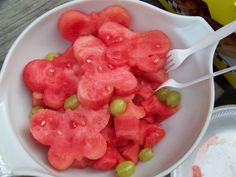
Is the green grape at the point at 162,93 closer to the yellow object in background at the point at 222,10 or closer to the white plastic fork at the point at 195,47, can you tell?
the white plastic fork at the point at 195,47

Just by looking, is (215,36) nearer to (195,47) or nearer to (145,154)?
(195,47)

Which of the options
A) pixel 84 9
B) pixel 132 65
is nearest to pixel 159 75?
pixel 132 65

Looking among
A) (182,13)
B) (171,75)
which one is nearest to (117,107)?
(171,75)

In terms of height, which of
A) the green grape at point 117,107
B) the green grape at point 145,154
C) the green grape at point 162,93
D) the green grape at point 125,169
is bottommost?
the green grape at point 145,154

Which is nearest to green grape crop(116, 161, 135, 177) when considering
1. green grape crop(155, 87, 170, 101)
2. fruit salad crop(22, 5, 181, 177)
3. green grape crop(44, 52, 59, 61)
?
fruit salad crop(22, 5, 181, 177)

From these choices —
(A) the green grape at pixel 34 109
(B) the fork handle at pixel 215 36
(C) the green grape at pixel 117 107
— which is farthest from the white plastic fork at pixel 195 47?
(A) the green grape at pixel 34 109

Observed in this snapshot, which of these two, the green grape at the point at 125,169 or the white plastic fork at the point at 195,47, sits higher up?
the white plastic fork at the point at 195,47

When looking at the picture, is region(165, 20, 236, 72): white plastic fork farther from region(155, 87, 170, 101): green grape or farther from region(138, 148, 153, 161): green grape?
region(138, 148, 153, 161): green grape
